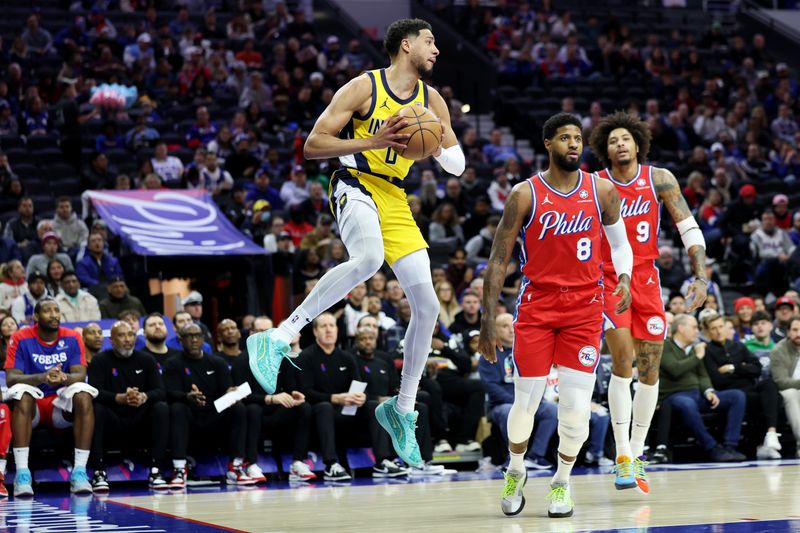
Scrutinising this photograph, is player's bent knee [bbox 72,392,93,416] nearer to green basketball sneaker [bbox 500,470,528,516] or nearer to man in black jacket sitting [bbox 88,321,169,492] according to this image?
man in black jacket sitting [bbox 88,321,169,492]

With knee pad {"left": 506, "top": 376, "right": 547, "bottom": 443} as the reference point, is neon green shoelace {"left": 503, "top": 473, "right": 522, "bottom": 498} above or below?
below

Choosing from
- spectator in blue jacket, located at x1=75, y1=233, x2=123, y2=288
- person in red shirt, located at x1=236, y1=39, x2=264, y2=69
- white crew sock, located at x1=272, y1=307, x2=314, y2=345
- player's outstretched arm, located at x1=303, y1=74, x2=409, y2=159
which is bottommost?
spectator in blue jacket, located at x1=75, y1=233, x2=123, y2=288

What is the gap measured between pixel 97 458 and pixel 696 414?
6071mm

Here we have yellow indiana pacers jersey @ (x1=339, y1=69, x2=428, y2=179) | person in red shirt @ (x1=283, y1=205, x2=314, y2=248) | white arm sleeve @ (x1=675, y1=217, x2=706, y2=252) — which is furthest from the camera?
person in red shirt @ (x1=283, y1=205, x2=314, y2=248)

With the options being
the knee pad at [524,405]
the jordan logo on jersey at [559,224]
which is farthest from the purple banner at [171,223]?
the jordan logo on jersey at [559,224]

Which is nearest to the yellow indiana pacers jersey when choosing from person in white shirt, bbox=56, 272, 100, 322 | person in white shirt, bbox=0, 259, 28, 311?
person in white shirt, bbox=56, 272, 100, 322

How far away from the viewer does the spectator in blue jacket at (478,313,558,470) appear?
39.3 feet

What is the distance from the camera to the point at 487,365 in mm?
12352

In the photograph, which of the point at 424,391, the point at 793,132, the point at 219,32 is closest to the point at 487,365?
the point at 424,391

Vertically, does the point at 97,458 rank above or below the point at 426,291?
below

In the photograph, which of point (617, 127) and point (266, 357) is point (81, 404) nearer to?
point (266, 357)

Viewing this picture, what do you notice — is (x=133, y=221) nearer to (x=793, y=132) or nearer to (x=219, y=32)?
(x=219, y=32)

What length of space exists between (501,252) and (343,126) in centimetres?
137

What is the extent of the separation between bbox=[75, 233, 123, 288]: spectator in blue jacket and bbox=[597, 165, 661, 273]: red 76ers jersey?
23.6 ft
